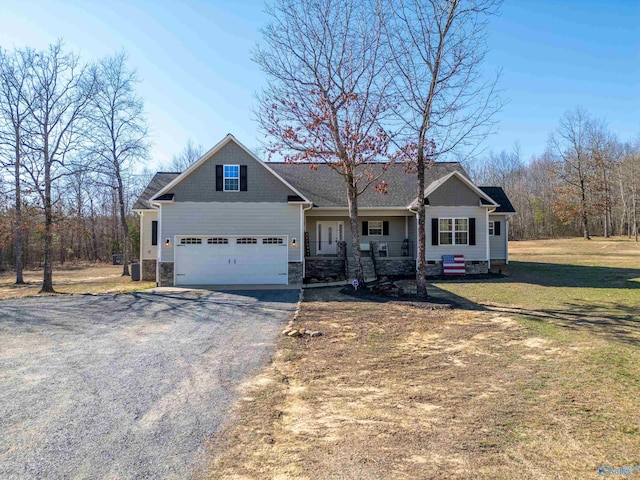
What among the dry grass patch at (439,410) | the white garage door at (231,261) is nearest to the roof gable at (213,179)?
the white garage door at (231,261)

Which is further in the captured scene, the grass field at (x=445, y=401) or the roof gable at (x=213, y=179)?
the roof gable at (x=213, y=179)

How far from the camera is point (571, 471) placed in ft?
10.1

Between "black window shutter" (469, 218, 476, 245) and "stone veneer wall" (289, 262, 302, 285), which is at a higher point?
"black window shutter" (469, 218, 476, 245)

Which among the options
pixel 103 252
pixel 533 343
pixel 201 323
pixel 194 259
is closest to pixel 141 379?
pixel 201 323

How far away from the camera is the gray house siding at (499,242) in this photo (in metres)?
21.5

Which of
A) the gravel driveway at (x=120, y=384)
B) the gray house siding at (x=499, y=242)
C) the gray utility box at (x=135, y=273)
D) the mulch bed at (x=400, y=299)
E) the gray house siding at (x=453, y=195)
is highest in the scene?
the gray house siding at (x=453, y=195)

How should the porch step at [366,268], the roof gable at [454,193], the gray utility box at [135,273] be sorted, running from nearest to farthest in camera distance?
the porch step at [366,268] < the roof gable at [454,193] < the gray utility box at [135,273]

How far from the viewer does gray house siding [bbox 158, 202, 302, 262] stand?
16203 mm

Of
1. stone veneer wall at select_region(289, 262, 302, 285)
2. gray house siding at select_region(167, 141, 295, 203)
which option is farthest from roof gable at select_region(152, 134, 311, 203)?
stone veneer wall at select_region(289, 262, 302, 285)

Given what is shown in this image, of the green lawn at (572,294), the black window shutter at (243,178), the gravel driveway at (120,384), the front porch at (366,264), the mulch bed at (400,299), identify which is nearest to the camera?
the gravel driveway at (120,384)

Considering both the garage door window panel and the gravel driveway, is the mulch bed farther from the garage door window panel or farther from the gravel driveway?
the garage door window panel

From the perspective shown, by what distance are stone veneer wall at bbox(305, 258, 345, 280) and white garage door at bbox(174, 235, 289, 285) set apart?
1.88 m

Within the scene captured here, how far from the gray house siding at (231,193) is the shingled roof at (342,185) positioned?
2752mm

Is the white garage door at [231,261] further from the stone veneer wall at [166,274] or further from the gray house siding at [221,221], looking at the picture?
the stone veneer wall at [166,274]
